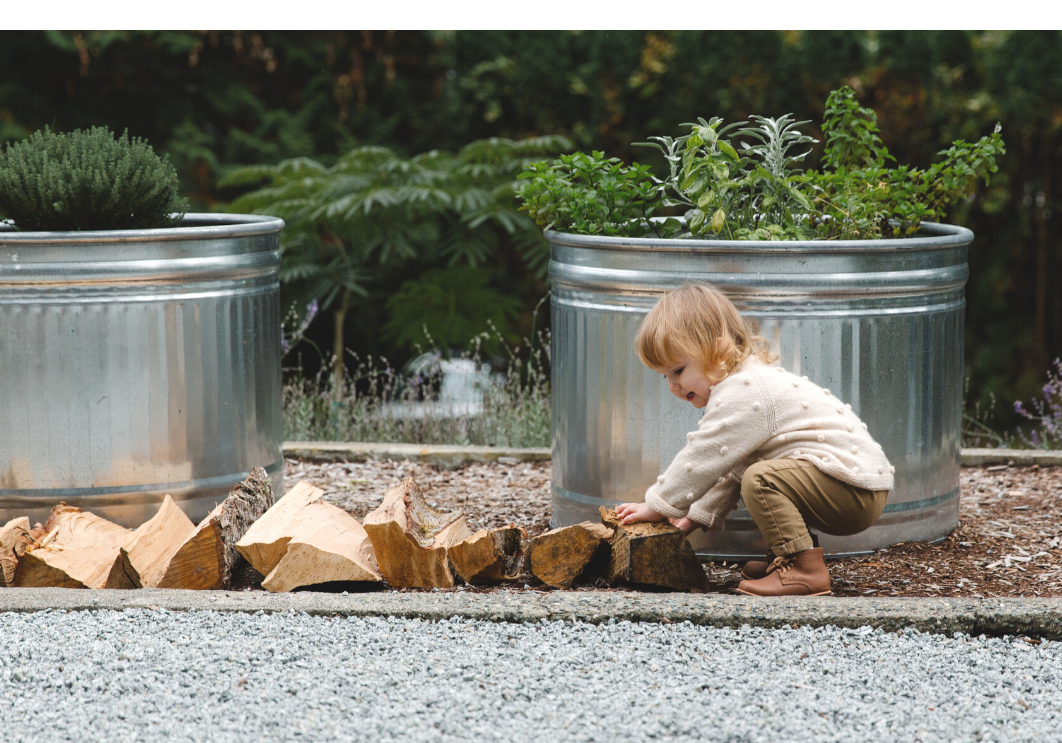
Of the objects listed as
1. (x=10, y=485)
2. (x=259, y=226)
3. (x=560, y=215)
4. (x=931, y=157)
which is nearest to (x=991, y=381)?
(x=931, y=157)

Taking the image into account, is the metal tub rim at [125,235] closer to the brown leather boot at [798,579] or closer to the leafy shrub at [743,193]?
the leafy shrub at [743,193]

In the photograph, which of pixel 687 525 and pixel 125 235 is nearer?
pixel 687 525

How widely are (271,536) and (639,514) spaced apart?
0.96 metres

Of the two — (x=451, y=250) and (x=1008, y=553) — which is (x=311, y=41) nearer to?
(x=451, y=250)

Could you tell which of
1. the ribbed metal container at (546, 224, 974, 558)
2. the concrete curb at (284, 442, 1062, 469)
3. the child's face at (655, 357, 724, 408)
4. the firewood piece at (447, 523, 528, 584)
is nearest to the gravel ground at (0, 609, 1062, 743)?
the firewood piece at (447, 523, 528, 584)

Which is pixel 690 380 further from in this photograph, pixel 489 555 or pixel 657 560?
pixel 489 555

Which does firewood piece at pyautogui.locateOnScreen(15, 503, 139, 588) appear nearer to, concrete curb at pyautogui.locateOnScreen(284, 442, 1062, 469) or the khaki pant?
the khaki pant

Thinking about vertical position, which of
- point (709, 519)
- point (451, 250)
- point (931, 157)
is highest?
point (931, 157)

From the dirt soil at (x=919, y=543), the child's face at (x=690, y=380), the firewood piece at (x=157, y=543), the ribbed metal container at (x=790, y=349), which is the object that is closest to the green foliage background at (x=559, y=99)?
the dirt soil at (x=919, y=543)

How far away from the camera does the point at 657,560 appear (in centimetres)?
279

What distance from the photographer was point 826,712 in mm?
2072

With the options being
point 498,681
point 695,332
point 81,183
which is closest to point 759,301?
point 695,332

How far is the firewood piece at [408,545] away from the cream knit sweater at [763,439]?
554mm

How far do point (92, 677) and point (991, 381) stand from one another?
656 cm
